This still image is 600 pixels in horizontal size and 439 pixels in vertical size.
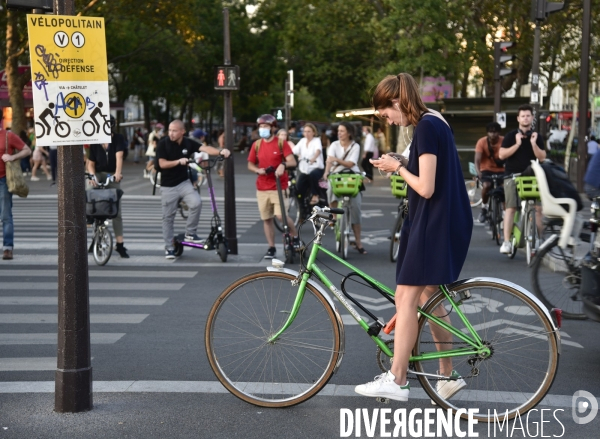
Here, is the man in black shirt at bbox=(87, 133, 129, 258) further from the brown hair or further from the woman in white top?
the brown hair

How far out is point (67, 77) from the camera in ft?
17.1

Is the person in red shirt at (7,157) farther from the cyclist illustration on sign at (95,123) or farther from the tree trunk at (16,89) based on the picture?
the tree trunk at (16,89)

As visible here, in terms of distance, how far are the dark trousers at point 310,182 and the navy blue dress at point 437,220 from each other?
10.5 metres

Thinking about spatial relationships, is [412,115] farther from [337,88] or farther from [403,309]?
[337,88]

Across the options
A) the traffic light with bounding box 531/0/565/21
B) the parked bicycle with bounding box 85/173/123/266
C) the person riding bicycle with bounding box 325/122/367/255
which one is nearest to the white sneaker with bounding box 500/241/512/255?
the person riding bicycle with bounding box 325/122/367/255

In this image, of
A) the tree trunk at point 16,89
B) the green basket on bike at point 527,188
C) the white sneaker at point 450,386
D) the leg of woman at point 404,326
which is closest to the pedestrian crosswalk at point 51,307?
the leg of woman at point 404,326

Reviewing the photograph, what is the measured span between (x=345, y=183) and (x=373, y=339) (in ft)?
23.8

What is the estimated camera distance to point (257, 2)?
194 feet

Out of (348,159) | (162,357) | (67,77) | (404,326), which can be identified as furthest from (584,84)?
(67,77)

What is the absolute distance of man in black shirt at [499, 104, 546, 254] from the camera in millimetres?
11734

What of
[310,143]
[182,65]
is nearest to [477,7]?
[182,65]

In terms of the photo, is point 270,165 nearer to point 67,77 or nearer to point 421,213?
point 67,77

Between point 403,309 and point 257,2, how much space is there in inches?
2197

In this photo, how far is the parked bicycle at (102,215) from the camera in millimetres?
11734
